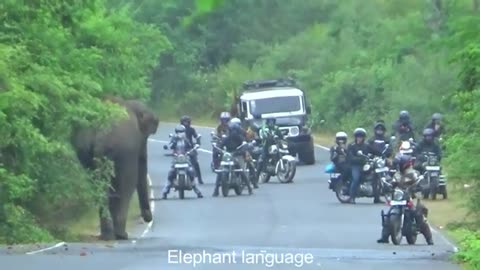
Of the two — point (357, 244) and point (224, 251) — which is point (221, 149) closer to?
point (357, 244)

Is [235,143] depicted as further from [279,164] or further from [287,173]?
[279,164]

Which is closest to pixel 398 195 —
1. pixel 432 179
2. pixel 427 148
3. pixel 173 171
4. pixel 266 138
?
pixel 432 179

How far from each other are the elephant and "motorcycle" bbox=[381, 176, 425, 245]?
4596 mm

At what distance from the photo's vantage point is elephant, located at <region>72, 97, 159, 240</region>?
2280 centimetres

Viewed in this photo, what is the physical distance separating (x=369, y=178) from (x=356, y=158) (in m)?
0.53

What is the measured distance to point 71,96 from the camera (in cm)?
2233

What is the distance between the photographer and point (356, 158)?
29.9m

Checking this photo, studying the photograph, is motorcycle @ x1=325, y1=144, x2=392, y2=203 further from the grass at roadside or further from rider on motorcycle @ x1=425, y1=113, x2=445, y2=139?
the grass at roadside

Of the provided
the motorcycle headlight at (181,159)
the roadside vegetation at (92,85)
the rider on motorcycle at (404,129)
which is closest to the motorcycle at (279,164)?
the rider on motorcycle at (404,129)

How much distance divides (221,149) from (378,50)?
27.9 m

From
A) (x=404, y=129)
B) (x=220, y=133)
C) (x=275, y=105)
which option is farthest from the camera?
(x=275, y=105)

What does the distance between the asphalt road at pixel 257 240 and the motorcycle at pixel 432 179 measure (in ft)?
4.44

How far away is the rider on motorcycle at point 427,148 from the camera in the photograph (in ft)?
103

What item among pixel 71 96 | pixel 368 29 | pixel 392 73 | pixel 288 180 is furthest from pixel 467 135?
pixel 368 29
